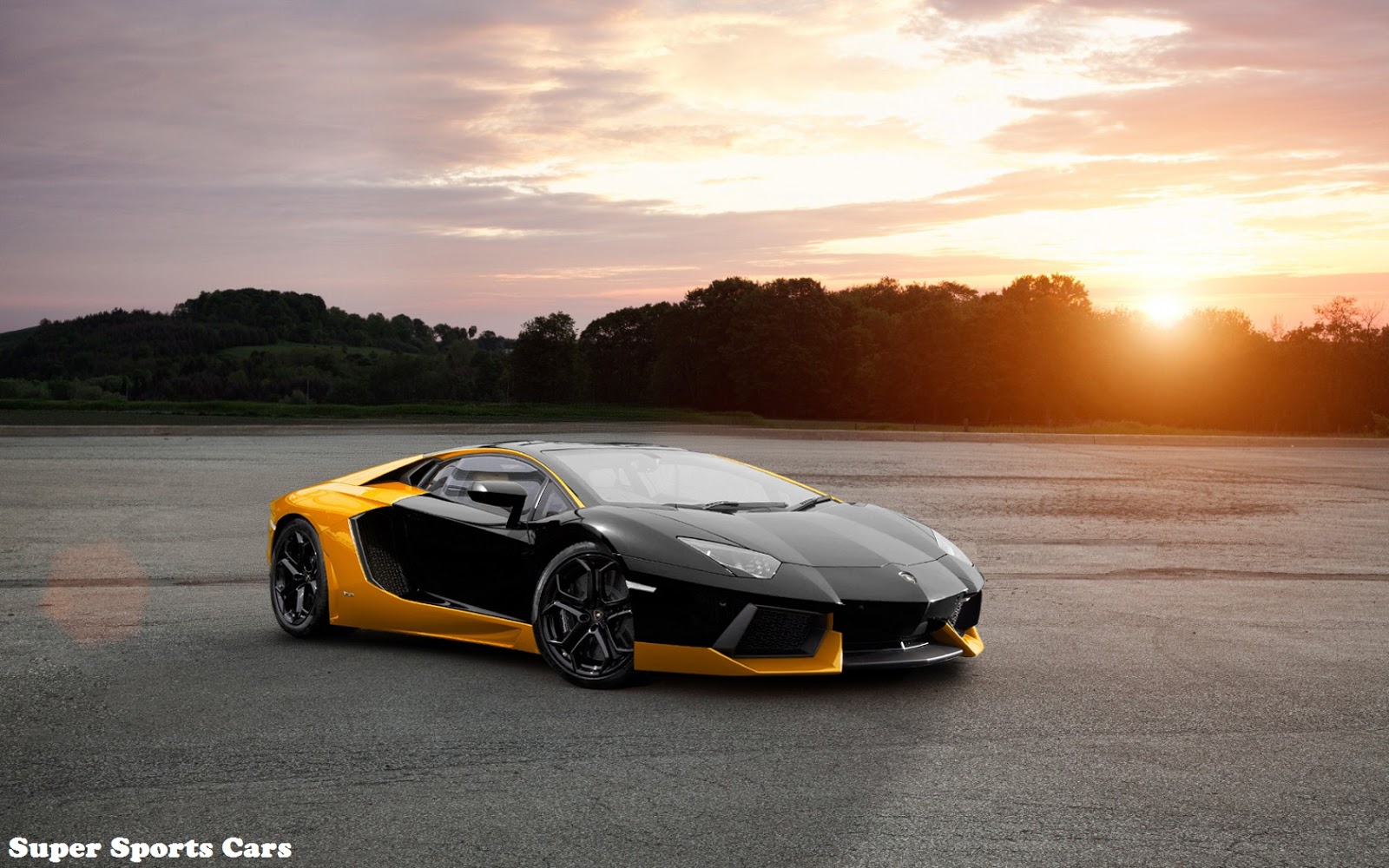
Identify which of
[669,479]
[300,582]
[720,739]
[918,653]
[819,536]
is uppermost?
[669,479]

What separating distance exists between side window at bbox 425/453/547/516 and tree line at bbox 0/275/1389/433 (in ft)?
274

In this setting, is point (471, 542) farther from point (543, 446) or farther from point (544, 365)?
point (544, 365)

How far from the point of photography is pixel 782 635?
6.02 metres

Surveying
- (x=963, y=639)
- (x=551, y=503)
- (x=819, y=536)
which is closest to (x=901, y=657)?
(x=963, y=639)

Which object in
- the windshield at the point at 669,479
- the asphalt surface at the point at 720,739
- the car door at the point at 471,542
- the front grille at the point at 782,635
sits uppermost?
the windshield at the point at 669,479

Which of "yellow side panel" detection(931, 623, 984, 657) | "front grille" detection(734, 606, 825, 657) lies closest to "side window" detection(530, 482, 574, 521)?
"front grille" detection(734, 606, 825, 657)

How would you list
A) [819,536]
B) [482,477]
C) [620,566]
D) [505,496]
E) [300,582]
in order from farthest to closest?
[300,582], [482,477], [505,496], [819,536], [620,566]

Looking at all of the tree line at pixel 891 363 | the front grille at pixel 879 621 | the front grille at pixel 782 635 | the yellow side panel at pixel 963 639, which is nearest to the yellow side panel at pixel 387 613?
the front grille at pixel 782 635

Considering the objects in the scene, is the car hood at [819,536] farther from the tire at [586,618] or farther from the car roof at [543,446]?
the car roof at [543,446]

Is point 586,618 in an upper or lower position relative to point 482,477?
lower

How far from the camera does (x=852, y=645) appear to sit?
6.12 m

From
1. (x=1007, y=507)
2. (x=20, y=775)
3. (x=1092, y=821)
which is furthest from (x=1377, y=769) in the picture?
(x=1007, y=507)

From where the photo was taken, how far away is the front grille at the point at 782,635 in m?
5.98

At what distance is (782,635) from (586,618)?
980mm
